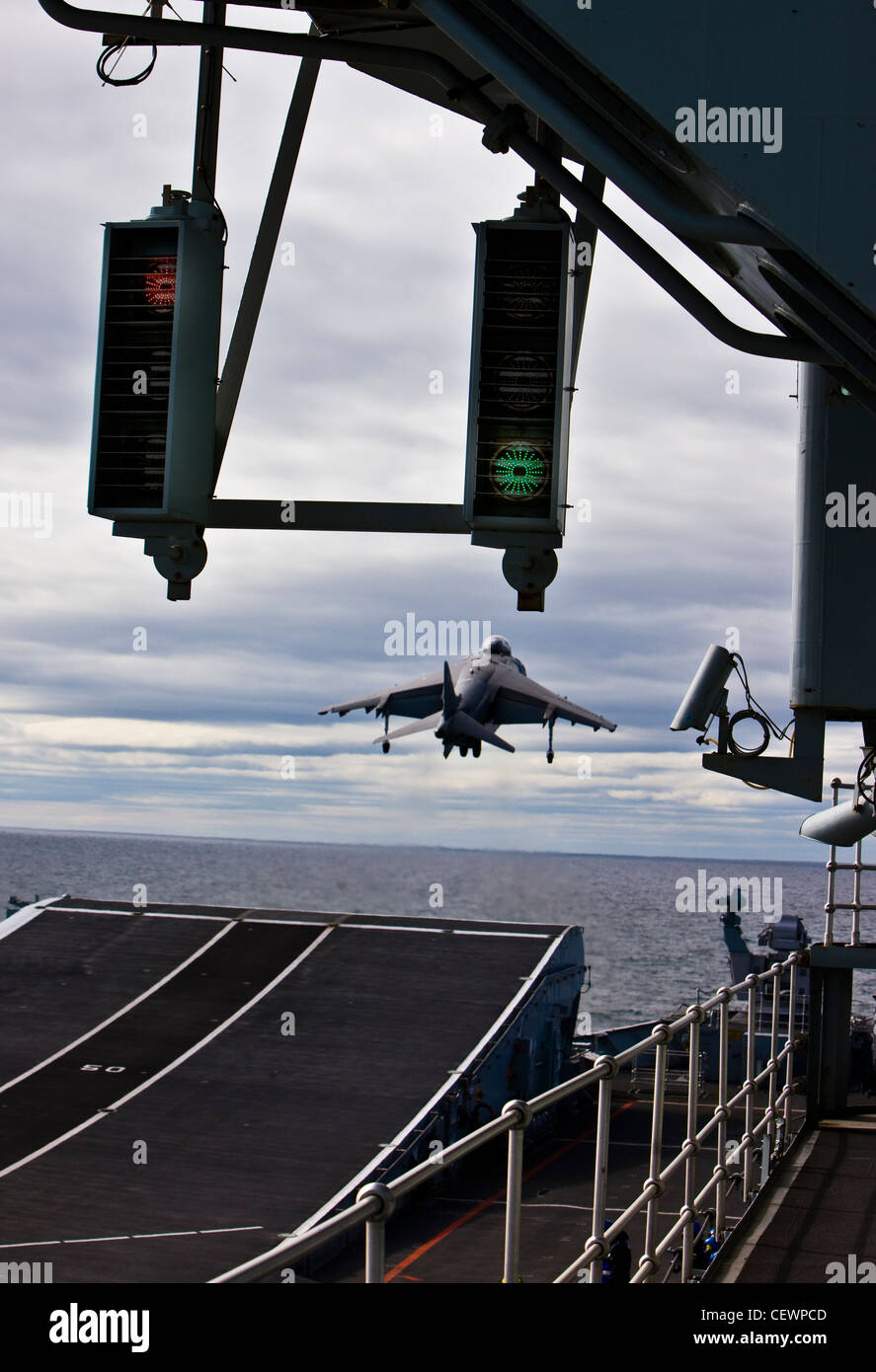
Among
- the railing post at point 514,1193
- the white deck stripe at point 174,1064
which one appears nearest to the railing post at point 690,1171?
the railing post at point 514,1193

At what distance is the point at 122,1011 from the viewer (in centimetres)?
3284

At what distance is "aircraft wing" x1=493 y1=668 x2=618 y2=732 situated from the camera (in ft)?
155

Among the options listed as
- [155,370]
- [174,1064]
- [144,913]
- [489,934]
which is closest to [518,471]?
[155,370]

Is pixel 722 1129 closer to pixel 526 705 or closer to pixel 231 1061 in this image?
pixel 231 1061

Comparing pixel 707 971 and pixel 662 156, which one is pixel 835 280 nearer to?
pixel 662 156

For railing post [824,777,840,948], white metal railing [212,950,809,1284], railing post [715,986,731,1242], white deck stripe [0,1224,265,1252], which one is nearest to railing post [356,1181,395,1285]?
white metal railing [212,950,809,1284]

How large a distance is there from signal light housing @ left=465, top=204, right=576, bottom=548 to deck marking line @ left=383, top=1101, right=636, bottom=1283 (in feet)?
69.2

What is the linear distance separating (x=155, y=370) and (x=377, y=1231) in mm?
3746

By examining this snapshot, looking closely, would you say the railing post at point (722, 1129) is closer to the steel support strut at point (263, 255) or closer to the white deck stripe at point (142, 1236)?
the steel support strut at point (263, 255)

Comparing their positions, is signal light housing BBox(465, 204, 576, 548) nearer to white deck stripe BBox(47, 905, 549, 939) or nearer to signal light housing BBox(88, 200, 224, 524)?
signal light housing BBox(88, 200, 224, 524)

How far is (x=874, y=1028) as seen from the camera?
37094 millimetres

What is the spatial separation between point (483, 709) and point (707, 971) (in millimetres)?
49640

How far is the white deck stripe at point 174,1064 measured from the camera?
1029 inches
